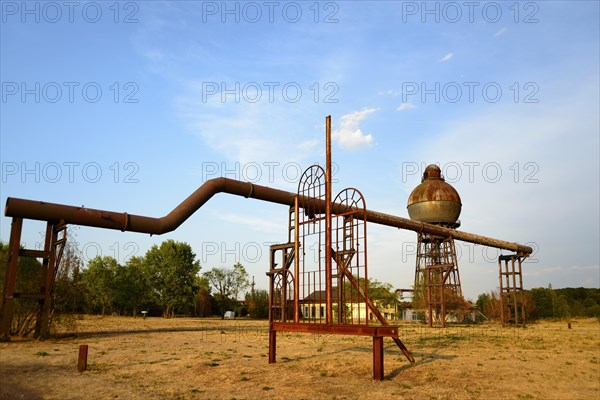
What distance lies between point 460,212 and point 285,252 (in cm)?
3583

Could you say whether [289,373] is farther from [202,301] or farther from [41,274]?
Answer: [202,301]

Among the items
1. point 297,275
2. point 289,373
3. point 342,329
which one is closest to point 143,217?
point 297,275

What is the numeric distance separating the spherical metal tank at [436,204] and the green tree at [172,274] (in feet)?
106

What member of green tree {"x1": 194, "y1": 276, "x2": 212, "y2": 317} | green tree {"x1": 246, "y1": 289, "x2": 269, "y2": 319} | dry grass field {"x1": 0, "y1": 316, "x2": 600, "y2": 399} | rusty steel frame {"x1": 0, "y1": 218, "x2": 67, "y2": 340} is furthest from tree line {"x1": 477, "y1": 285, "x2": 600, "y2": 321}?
rusty steel frame {"x1": 0, "y1": 218, "x2": 67, "y2": 340}

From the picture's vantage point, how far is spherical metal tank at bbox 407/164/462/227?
4694 centimetres

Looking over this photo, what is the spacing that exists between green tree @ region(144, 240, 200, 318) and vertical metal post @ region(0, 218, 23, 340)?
43.6 m

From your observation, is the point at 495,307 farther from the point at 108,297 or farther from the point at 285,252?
the point at 108,297

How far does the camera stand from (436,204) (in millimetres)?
47062

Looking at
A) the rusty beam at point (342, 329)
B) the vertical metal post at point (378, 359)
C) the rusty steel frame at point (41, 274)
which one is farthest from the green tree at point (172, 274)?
the vertical metal post at point (378, 359)

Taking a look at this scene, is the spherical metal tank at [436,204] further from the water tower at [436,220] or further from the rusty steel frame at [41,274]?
the rusty steel frame at [41,274]

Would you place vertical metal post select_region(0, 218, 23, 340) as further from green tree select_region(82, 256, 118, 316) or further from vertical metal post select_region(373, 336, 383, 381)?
green tree select_region(82, 256, 118, 316)

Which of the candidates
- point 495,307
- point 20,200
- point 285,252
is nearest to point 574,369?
A: point 285,252

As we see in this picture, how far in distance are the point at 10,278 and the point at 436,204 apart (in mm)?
39022

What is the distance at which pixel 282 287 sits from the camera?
17000 millimetres
